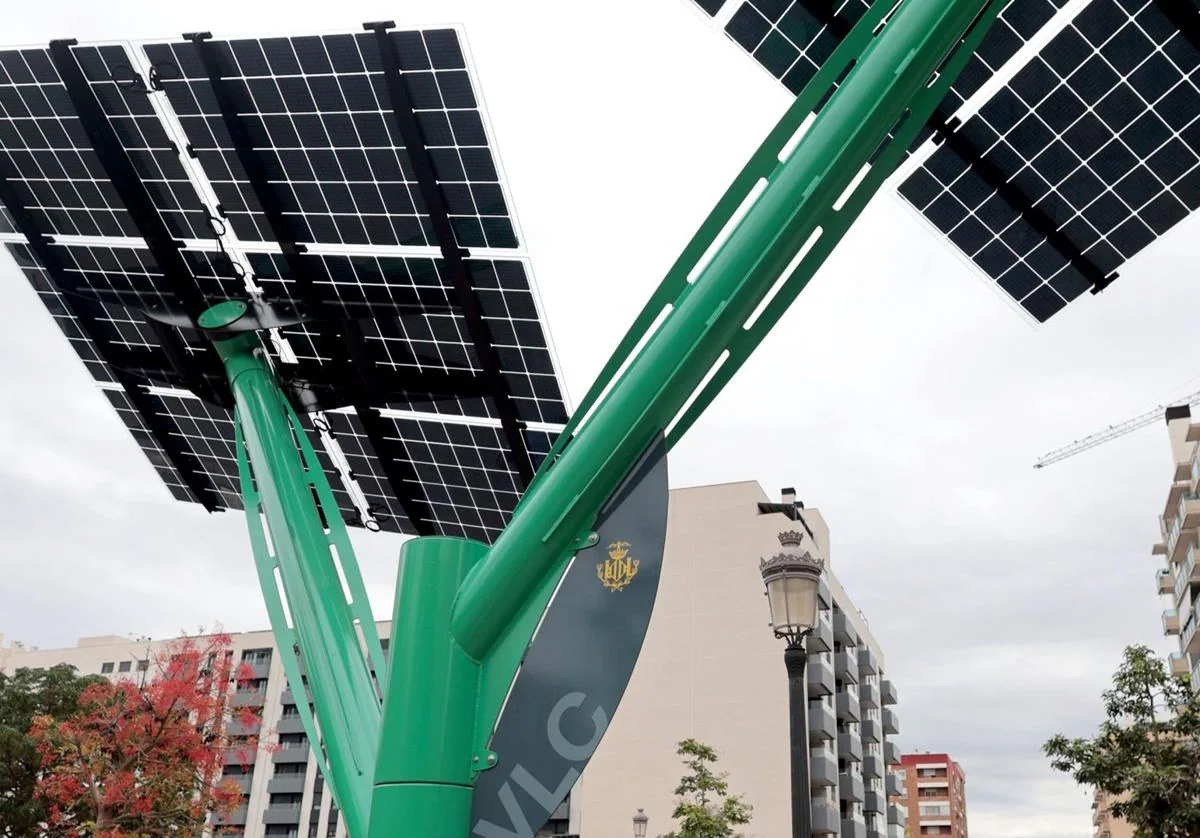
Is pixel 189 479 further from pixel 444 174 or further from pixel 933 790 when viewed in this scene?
pixel 933 790

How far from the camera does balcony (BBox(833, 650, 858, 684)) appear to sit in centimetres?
8038

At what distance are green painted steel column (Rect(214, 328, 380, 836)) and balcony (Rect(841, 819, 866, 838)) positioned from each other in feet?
243

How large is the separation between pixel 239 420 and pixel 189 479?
4529mm

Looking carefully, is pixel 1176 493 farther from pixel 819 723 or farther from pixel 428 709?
pixel 428 709

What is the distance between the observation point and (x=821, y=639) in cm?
7169

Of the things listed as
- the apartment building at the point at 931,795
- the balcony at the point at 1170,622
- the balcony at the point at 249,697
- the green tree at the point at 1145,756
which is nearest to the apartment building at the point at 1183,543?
the balcony at the point at 1170,622

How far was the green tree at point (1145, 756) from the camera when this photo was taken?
19391 millimetres

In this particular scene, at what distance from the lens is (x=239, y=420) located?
22.0ft

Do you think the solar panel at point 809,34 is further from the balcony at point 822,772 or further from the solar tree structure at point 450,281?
the balcony at point 822,772

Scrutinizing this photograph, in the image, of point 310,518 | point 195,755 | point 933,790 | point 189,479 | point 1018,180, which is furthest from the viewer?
point 933,790

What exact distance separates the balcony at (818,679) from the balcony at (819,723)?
0.71m

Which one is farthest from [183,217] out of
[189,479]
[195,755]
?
[195,755]

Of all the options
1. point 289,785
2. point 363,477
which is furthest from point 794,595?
point 289,785

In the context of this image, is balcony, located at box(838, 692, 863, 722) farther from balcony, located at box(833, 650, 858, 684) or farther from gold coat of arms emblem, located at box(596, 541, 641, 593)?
gold coat of arms emblem, located at box(596, 541, 641, 593)
